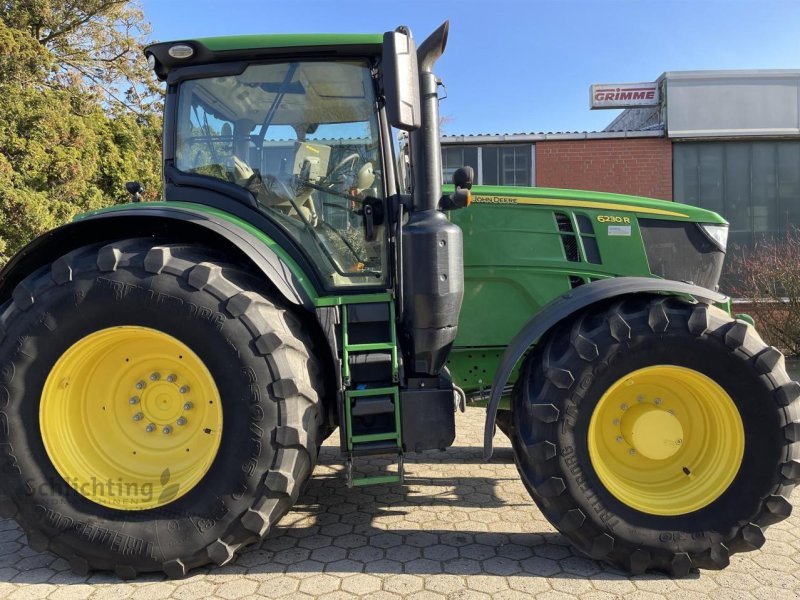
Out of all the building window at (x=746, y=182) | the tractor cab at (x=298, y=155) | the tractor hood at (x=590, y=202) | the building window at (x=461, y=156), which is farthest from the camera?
the building window at (x=461, y=156)

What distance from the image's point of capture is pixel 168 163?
116 inches

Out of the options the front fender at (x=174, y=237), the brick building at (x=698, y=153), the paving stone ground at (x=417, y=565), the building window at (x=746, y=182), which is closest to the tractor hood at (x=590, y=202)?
the front fender at (x=174, y=237)

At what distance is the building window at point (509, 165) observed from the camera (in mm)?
9992

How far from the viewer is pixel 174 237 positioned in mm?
2777

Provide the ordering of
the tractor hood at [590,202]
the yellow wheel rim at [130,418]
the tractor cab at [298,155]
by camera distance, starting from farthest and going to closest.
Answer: the tractor hood at [590,202] → the tractor cab at [298,155] → the yellow wheel rim at [130,418]

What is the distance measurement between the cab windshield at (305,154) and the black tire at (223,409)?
546mm

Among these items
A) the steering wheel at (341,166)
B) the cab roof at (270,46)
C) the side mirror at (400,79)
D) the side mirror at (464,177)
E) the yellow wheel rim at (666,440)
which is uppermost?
the cab roof at (270,46)

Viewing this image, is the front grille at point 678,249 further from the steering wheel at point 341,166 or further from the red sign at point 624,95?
the red sign at point 624,95

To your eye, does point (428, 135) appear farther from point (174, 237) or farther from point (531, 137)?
point (531, 137)

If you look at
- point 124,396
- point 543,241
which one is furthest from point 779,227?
point 124,396

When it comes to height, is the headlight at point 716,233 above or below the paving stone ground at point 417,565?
above

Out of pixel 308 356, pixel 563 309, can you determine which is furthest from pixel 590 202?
pixel 308 356

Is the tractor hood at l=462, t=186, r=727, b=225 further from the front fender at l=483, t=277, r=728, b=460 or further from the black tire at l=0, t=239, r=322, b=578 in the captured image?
the black tire at l=0, t=239, r=322, b=578

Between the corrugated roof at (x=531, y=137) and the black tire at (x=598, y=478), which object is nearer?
the black tire at (x=598, y=478)
